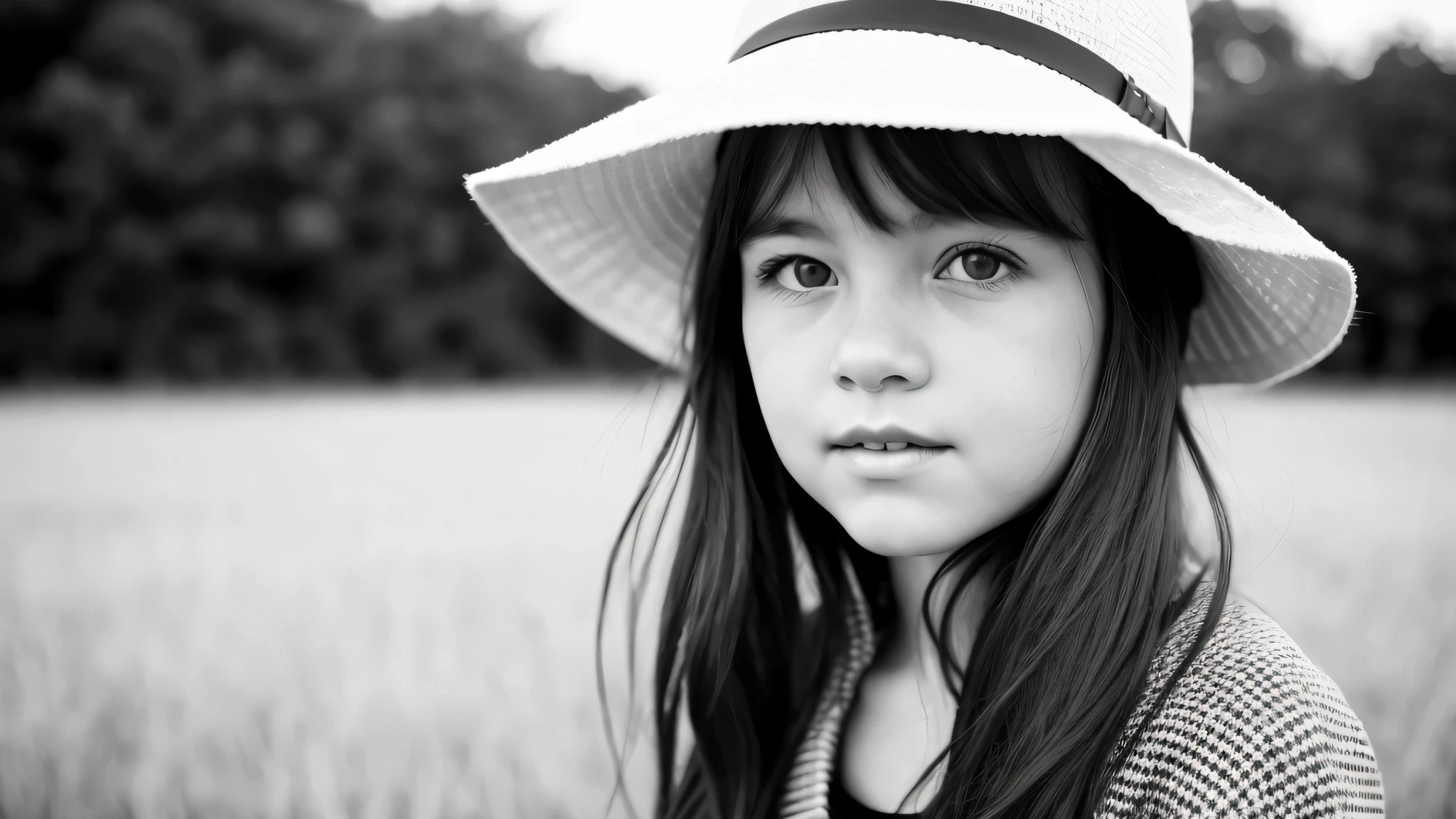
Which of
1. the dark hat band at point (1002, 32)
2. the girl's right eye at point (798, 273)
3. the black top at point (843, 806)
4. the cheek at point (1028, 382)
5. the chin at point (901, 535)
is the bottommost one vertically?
the black top at point (843, 806)

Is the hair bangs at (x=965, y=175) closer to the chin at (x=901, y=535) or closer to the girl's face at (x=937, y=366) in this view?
the girl's face at (x=937, y=366)

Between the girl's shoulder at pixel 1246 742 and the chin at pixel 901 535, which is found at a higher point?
the chin at pixel 901 535

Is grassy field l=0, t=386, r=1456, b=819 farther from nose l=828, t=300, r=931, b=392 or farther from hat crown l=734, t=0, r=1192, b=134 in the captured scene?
nose l=828, t=300, r=931, b=392

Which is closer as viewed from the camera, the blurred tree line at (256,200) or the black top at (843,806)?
the black top at (843,806)

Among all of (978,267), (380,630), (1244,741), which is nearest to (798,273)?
(978,267)

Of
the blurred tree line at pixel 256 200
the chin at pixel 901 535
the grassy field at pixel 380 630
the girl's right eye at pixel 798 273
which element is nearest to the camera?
the chin at pixel 901 535

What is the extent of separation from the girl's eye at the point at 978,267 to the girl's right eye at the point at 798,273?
13 cm

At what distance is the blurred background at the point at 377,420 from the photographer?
5.57ft

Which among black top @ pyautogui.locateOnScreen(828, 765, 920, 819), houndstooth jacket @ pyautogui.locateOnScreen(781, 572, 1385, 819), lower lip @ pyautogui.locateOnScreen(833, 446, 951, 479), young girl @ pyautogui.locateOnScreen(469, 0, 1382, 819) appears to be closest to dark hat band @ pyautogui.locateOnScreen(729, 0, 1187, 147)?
young girl @ pyautogui.locateOnScreen(469, 0, 1382, 819)

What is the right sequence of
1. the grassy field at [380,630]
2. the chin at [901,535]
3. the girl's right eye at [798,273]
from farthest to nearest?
1. the grassy field at [380,630]
2. the girl's right eye at [798,273]
3. the chin at [901,535]

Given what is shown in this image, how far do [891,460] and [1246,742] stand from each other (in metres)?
0.36

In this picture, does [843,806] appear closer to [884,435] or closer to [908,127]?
[884,435]

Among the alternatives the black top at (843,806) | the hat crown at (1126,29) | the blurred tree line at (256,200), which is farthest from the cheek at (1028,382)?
the blurred tree line at (256,200)

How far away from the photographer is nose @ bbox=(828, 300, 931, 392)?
861 mm
